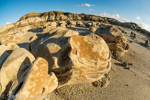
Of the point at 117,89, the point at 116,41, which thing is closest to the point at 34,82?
the point at 117,89

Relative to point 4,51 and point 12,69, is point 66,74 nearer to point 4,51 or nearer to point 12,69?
point 12,69

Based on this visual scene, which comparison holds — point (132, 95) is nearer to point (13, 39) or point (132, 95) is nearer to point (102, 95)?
point (102, 95)

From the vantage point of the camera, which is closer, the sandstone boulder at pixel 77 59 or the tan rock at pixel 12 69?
the tan rock at pixel 12 69

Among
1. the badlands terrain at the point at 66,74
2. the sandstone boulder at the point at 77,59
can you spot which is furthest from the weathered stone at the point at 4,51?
the sandstone boulder at the point at 77,59

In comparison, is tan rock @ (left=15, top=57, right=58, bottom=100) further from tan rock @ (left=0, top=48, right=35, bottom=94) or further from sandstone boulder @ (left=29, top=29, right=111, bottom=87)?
sandstone boulder @ (left=29, top=29, right=111, bottom=87)

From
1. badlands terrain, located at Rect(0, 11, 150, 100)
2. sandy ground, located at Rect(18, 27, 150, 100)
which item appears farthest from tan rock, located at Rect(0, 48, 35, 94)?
sandy ground, located at Rect(18, 27, 150, 100)

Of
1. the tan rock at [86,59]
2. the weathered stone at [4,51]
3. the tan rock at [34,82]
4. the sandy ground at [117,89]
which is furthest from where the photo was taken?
the sandy ground at [117,89]

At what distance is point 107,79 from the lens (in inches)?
122

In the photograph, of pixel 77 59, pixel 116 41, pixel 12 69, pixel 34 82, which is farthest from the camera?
pixel 116 41

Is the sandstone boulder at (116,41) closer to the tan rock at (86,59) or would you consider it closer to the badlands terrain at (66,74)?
the badlands terrain at (66,74)

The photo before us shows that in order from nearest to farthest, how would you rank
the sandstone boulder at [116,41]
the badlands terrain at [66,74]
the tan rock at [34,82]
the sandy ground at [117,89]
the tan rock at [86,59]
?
1. the tan rock at [34,82]
2. the badlands terrain at [66,74]
3. the tan rock at [86,59]
4. the sandy ground at [117,89]
5. the sandstone boulder at [116,41]

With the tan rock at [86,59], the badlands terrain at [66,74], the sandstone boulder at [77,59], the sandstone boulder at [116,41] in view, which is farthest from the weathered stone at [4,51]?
the sandstone boulder at [116,41]

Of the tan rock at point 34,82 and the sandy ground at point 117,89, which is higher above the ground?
the tan rock at point 34,82

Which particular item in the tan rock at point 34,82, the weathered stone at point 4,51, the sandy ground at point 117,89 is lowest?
the sandy ground at point 117,89
